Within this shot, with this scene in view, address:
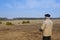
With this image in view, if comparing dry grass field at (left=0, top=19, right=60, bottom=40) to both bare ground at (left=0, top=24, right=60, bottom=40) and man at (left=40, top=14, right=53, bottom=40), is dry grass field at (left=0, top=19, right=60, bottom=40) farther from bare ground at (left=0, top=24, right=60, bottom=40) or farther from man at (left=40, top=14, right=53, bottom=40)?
man at (left=40, top=14, right=53, bottom=40)

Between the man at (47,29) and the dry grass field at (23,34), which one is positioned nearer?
the man at (47,29)

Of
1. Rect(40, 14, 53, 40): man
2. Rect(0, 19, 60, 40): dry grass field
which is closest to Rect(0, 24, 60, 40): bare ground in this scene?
Rect(0, 19, 60, 40): dry grass field

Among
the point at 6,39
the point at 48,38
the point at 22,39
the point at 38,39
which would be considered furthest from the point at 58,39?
the point at 48,38

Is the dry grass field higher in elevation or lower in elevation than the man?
lower

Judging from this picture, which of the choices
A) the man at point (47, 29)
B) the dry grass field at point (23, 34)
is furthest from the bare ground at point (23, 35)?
the man at point (47, 29)

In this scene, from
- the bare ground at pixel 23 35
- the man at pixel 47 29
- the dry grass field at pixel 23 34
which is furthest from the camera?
Answer: the dry grass field at pixel 23 34

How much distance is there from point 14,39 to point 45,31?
8.72 metres

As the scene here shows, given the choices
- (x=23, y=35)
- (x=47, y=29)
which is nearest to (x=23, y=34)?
(x=23, y=35)

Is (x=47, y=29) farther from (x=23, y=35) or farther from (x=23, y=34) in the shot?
(x=23, y=34)

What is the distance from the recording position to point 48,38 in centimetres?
754

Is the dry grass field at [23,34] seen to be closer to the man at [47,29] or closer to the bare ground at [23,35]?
the bare ground at [23,35]

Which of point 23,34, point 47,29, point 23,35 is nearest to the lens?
point 47,29

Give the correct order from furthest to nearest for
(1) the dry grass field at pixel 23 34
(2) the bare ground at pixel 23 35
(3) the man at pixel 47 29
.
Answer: (1) the dry grass field at pixel 23 34, (2) the bare ground at pixel 23 35, (3) the man at pixel 47 29

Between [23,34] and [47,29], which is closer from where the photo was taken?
[47,29]
